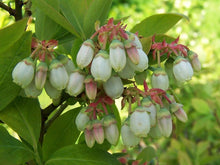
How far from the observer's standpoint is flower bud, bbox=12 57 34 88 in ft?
2.38

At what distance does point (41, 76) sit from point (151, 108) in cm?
26

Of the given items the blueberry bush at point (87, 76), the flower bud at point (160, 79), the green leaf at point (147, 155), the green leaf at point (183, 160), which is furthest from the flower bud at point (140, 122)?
the green leaf at point (183, 160)

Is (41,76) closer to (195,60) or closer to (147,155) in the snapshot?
(195,60)

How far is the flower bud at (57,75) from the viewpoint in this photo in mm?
745

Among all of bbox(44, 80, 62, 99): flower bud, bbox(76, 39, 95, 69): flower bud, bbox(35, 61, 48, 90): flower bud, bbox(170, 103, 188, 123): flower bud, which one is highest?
bbox(76, 39, 95, 69): flower bud

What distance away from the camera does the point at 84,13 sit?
2.65ft

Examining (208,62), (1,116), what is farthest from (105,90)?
(208,62)

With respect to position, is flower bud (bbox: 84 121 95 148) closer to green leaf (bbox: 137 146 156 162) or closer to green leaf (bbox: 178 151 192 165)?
green leaf (bbox: 137 146 156 162)

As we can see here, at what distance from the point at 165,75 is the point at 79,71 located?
8.7 inches

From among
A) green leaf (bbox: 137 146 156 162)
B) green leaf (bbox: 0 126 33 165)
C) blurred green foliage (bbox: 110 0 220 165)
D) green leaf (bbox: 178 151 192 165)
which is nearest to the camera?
green leaf (bbox: 0 126 33 165)

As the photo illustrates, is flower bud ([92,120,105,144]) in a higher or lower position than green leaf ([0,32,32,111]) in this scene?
lower

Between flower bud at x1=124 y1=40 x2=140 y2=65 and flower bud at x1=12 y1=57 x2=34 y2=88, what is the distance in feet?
0.68

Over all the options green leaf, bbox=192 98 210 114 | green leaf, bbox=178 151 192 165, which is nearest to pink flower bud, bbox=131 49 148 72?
green leaf, bbox=178 151 192 165

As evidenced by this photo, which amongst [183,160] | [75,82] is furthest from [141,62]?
[183,160]
